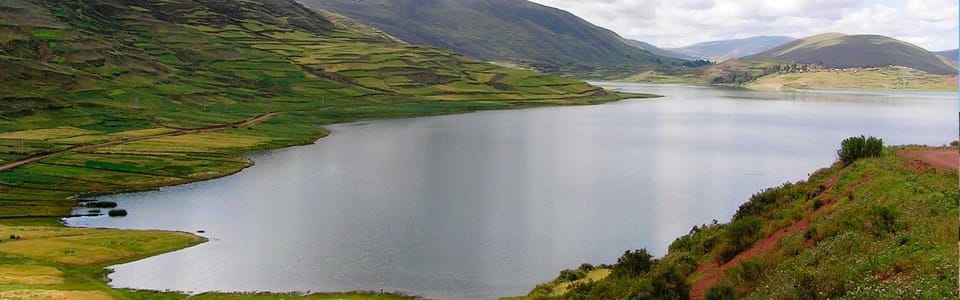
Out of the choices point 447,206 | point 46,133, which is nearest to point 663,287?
point 447,206

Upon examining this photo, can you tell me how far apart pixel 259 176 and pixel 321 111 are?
93.9 m

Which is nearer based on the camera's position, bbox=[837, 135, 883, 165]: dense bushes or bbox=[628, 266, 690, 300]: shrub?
bbox=[628, 266, 690, 300]: shrub

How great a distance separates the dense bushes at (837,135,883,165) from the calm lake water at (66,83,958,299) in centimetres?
2105

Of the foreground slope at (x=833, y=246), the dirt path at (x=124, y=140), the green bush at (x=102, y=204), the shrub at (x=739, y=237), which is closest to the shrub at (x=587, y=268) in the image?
the foreground slope at (x=833, y=246)

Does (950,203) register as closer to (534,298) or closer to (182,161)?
(534,298)

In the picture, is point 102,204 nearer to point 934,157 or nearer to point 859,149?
point 859,149

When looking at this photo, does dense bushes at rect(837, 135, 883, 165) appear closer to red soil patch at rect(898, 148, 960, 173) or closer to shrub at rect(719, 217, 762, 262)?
red soil patch at rect(898, 148, 960, 173)

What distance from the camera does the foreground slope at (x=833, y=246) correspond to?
20.8 m

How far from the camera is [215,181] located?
101 m

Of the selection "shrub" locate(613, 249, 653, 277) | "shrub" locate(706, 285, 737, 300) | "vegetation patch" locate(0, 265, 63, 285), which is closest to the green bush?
"vegetation patch" locate(0, 265, 63, 285)

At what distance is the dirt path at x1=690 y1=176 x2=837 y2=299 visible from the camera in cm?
3155

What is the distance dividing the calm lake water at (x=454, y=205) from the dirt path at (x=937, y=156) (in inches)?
937

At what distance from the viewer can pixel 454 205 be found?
262ft

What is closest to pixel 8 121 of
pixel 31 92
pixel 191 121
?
pixel 31 92
